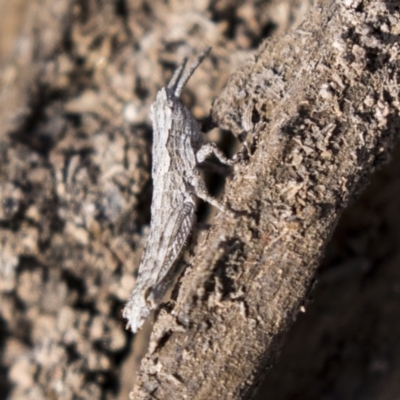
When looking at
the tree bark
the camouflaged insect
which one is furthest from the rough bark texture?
the camouflaged insect

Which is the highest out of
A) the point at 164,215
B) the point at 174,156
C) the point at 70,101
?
the point at 70,101

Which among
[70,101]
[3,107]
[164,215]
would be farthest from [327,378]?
[3,107]

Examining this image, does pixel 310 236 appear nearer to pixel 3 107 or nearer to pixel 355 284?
pixel 355 284

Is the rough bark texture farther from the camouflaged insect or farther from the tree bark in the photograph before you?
the camouflaged insect

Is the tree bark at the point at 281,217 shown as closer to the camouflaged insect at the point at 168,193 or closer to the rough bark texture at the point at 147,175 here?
the rough bark texture at the point at 147,175

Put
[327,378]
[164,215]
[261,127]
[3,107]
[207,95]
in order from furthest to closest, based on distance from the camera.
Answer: [3,107] → [207,95] → [327,378] → [164,215] → [261,127]

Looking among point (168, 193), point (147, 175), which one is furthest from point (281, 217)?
point (147, 175)

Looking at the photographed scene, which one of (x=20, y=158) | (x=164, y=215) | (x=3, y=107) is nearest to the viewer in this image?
(x=164, y=215)
